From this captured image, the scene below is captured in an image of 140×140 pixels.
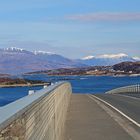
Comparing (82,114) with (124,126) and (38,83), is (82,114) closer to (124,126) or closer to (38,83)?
(124,126)

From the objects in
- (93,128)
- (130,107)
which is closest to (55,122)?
(93,128)

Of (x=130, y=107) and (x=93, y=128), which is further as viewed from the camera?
(x=130, y=107)

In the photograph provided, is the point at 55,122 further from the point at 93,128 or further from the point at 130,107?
the point at 130,107

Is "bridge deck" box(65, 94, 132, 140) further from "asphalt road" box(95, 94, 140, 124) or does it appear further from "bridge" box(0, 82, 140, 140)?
"asphalt road" box(95, 94, 140, 124)

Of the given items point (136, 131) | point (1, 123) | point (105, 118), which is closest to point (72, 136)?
point (136, 131)

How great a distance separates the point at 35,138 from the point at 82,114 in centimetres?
1895

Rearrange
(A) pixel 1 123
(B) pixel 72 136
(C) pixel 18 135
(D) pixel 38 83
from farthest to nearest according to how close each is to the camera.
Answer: (D) pixel 38 83 < (B) pixel 72 136 < (C) pixel 18 135 < (A) pixel 1 123

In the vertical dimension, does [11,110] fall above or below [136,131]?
above

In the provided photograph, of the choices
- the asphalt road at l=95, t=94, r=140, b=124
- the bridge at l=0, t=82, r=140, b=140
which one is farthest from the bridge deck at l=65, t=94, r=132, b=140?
the asphalt road at l=95, t=94, r=140, b=124

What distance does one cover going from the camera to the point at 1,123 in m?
5.19

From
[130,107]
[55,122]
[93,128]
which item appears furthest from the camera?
[130,107]

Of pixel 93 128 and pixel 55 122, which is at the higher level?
pixel 55 122

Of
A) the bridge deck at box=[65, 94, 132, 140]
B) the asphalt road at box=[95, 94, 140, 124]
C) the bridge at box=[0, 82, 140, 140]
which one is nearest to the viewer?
the bridge at box=[0, 82, 140, 140]

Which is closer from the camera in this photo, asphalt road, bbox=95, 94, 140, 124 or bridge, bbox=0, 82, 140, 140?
bridge, bbox=0, 82, 140, 140
